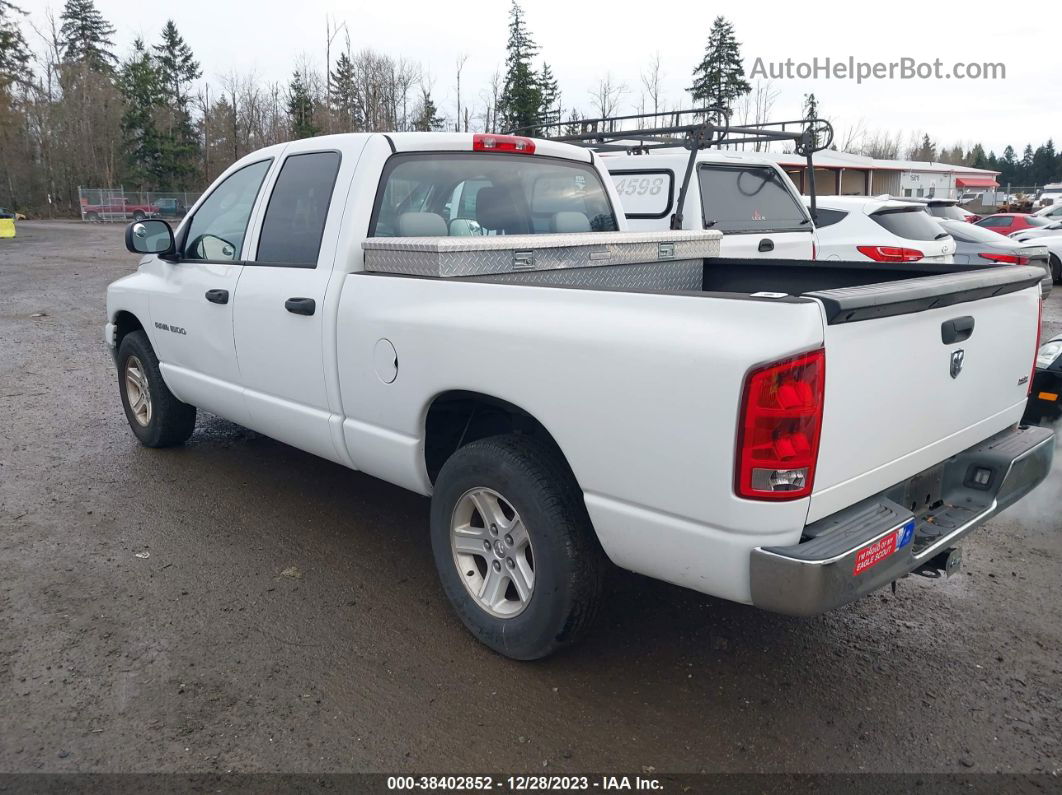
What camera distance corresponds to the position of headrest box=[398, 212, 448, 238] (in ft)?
13.4

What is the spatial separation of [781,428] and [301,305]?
7.96 ft

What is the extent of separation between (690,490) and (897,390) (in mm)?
765

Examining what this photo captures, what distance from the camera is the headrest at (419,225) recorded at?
408 cm

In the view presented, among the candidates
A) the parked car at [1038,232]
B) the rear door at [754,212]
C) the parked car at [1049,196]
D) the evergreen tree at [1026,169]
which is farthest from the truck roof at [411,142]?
the evergreen tree at [1026,169]

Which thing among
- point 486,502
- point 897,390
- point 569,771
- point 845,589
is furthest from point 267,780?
point 897,390

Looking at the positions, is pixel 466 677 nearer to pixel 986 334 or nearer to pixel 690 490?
pixel 690 490

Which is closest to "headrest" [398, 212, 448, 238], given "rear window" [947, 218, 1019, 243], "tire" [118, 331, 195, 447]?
"tire" [118, 331, 195, 447]

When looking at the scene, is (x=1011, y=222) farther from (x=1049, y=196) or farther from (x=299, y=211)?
(x=1049, y=196)

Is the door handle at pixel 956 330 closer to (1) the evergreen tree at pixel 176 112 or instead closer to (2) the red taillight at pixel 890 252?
(2) the red taillight at pixel 890 252

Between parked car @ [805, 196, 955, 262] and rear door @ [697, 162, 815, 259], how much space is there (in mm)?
1375

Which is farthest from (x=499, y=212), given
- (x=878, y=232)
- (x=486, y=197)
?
(x=878, y=232)

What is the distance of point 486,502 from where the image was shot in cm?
336

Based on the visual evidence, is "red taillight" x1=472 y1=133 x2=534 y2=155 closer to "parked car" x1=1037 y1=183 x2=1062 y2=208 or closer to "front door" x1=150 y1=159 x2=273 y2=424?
"front door" x1=150 y1=159 x2=273 y2=424

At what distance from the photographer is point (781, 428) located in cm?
244
